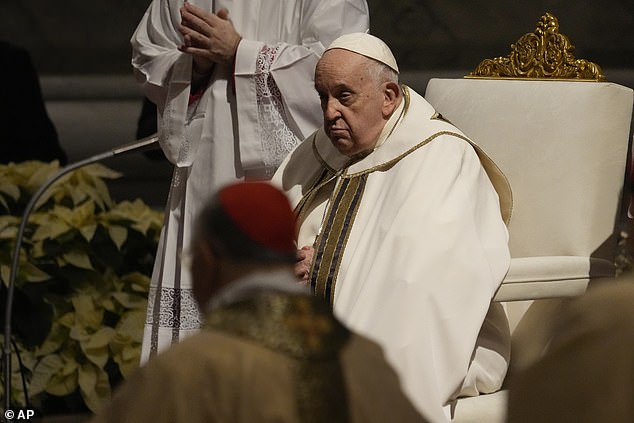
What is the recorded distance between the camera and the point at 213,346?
2.71 meters

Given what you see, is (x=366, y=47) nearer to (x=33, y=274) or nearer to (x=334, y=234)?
(x=334, y=234)

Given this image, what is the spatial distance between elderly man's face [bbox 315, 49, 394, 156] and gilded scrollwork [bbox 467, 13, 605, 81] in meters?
0.58

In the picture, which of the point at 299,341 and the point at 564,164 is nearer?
the point at 299,341

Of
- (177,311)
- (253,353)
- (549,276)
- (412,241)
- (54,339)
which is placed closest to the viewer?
(253,353)

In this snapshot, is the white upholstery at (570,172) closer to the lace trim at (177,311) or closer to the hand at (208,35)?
the hand at (208,35)

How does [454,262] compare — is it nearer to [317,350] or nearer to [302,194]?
[302,194]

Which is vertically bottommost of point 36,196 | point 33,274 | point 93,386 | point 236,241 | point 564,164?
point 93,386

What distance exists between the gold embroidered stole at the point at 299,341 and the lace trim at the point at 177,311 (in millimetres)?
2255

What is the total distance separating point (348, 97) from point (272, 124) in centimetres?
63

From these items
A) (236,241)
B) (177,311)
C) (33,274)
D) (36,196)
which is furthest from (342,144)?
(33,274)

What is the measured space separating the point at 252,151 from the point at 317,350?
2.26 metres

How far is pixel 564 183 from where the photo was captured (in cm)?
454

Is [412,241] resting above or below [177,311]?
above

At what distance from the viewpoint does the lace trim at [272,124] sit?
499 cm
